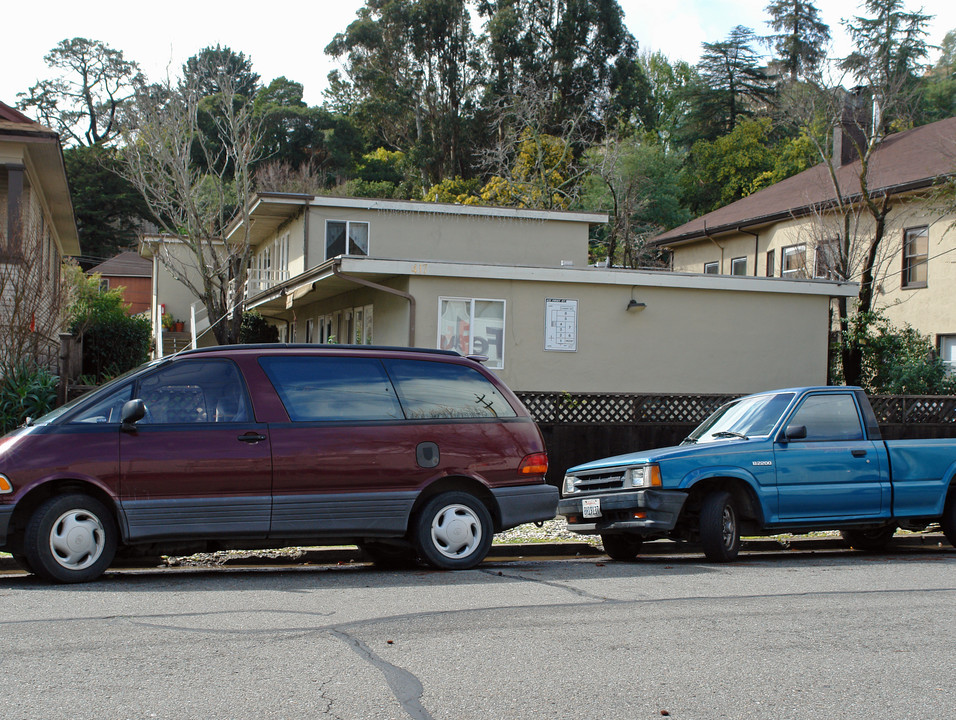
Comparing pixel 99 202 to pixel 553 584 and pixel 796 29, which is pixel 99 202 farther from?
pixel 553 584

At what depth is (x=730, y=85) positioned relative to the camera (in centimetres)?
6228

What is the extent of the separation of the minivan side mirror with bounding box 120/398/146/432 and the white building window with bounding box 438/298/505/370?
417 inches

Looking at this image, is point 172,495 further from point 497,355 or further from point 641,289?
point 641,289

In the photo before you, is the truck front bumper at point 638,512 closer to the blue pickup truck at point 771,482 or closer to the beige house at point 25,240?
the blue pickup truck at point 771,482

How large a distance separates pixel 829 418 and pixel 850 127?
941 inches

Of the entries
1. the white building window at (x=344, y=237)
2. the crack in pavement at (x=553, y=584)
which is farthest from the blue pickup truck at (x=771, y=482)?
the white building window at (x=344, y=237)

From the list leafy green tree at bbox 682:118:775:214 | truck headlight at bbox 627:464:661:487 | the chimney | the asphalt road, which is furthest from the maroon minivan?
leafy green tree at bbox 682:118:775:214

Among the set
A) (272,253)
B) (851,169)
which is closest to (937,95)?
(851,169)

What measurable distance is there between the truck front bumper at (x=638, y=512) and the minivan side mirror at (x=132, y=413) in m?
4.34

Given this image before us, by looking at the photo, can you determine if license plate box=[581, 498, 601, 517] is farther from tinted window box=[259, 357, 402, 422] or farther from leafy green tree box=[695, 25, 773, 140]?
leafy green tree box=[695, 25, 773, 140]

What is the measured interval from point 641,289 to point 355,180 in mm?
37698

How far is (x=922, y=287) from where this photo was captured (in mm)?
26438

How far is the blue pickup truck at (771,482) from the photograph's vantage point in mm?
9445

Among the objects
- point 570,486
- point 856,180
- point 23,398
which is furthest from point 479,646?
point 856,180
